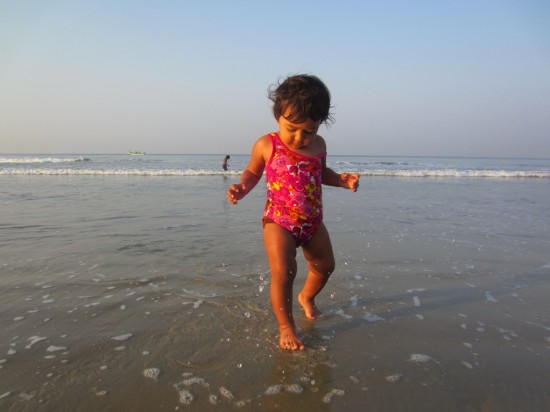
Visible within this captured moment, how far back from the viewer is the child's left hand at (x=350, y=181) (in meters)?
2.73

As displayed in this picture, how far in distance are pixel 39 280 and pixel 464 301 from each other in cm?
328

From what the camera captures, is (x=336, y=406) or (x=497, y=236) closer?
(x=336, y=406)

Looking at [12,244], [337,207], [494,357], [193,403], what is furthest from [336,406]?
[337,207]

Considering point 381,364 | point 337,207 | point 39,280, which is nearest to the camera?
point 381,364

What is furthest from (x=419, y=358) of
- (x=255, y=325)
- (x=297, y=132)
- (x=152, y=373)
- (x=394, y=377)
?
(x=297, y=132)

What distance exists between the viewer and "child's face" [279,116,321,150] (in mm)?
2531

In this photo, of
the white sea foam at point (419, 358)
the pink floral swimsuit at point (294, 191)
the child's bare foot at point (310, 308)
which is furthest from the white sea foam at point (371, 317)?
the pink floral swimsuit at point (294, 191)

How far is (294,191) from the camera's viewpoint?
8.57ft

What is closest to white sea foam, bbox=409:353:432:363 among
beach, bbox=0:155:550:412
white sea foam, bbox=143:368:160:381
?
beach, bbox=0:155:550:412

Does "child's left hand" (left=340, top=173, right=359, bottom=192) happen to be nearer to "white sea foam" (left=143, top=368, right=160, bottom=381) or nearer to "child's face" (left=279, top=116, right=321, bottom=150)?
"child's face" (left=279, top=116, right=321, bottom=150)

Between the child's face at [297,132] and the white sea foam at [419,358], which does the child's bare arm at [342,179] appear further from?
the white sea foam at [419,358]

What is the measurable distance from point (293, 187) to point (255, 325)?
0.90m

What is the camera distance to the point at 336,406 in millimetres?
1675

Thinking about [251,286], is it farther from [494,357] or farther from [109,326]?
[494,357]
